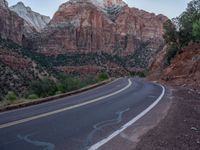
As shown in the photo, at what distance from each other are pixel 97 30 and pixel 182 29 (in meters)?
124

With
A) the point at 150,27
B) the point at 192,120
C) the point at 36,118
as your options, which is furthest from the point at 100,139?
the point at 150,27

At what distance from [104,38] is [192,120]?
163311 millimetres

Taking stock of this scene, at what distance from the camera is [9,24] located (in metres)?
142

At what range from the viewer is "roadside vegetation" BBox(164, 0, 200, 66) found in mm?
51266

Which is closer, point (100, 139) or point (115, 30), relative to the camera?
point (100, 139)

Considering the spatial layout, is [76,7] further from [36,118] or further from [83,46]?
[36,118]

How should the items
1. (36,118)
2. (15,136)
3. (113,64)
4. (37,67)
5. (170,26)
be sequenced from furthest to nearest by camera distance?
1. (113,64)
2. (37,67)
3. (170,26)
4. (36,118)
5. (15,136)

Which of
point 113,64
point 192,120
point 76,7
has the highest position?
point 76,7

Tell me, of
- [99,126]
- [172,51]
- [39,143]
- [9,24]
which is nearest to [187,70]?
[172,51]

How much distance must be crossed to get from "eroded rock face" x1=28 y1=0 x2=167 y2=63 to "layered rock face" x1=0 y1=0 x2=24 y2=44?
32.3ft

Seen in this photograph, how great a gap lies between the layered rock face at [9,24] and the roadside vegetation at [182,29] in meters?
89.3

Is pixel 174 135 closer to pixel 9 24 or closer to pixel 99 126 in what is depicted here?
pixel 99 126

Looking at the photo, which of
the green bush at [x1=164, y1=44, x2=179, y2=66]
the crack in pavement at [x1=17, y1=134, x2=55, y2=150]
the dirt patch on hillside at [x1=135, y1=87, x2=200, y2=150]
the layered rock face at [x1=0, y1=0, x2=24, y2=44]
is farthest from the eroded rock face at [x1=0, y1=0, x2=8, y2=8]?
the crack in pavement at [x1=17, y1=134, x2=55, y2=150]

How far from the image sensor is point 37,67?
8662cm
